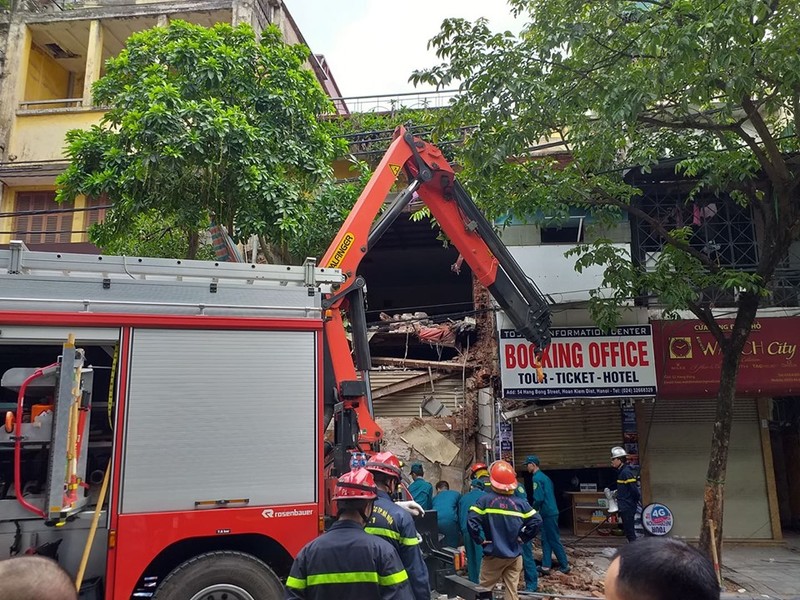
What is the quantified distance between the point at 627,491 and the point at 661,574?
29.2ft

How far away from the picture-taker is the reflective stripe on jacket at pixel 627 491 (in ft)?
32.1

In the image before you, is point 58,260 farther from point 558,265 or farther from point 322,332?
point 558,265

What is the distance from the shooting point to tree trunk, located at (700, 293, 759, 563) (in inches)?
328

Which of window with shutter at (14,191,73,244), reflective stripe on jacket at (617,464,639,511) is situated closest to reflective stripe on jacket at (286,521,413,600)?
reflective stripe on jacket at (617,464,639,511)

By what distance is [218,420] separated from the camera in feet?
17.9

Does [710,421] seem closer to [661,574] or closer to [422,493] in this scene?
[422,493]

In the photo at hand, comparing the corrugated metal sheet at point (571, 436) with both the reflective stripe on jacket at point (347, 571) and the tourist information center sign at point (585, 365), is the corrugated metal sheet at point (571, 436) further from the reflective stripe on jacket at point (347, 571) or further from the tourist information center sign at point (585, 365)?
the reflective stripe on jacket at point (347, 571)

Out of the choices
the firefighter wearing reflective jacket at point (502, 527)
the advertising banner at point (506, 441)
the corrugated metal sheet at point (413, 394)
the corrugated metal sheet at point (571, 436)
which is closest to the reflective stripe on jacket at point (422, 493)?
the firefighter wearing reflective jacket at point (502, 527)

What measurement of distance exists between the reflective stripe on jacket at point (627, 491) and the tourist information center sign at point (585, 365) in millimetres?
1527

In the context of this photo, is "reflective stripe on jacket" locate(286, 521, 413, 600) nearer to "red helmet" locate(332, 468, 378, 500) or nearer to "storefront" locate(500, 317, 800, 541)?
"red helmet" locate(332, 468, 378, 500)

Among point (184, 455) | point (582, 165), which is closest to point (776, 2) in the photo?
point (582, 165)

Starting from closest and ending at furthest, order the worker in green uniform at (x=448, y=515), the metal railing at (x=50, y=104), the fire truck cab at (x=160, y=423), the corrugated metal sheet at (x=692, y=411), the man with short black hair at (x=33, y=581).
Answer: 1. the man with short black hair at (x=33, y=581)
2. the fire truck cab at (x=160, y=423)
3. the worker in green uniform at (x=448, y=515)
4. the corrugated metal sheet at (x=692, y=411)
5. the metal railing at (x=50, y=104)

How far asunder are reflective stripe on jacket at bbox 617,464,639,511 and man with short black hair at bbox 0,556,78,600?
9386 mm

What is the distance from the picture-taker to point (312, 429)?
575 cm
